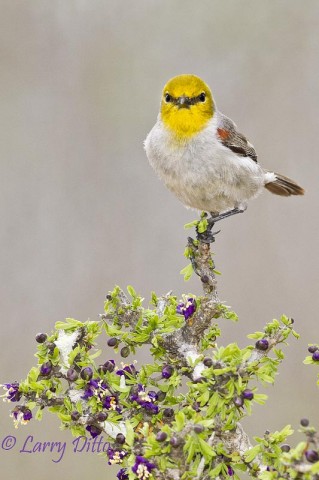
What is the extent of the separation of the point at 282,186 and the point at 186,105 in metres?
1.15

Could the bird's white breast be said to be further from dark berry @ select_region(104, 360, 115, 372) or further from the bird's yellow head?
dark berry @ select_region(104, 360, 115, 372)

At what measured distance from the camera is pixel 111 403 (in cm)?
194

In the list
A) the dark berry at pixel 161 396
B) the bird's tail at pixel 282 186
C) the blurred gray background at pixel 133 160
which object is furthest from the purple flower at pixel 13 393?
the blurred gray background at pixel 133 160

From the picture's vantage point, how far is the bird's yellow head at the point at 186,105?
3158 millimetres

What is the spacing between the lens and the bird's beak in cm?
322

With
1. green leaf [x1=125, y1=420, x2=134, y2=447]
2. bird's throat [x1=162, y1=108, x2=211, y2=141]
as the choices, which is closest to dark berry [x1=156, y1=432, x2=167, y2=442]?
green leaf [x1=125, y1=420, x2=134, y2=447]

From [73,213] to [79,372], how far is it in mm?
3433

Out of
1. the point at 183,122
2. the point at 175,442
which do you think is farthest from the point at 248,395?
the point at 183,122

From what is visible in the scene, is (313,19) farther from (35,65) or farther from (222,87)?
(35,65)

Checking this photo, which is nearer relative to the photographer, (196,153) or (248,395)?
(248,395)

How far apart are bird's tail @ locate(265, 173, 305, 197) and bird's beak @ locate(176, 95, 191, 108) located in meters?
1.08

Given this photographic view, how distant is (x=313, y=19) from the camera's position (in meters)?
5.76

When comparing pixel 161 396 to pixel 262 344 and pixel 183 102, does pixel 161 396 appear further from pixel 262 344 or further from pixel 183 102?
pixel 183 102

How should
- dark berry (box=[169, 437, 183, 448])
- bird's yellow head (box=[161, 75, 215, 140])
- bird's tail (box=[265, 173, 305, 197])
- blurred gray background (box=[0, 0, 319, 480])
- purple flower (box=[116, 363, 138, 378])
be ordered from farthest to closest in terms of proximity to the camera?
1. blurred gray background (box=[0, 0, 319, 480])
2. bird's tail (box=[265, 173, 305, 197])
3. bird's yellow head (box=[161, 75, 215, 140])
4. purple flower (box=[116, 363, 138, 378])
5. dark berry (box=[169, 437, 183, 448])
